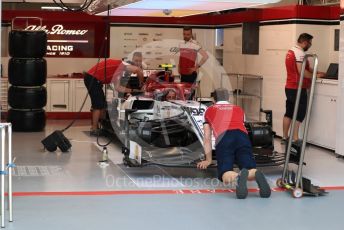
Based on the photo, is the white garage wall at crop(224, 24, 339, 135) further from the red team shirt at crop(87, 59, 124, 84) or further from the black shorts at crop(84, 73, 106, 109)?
the black shorts at crop(84, 73, 106, 109)

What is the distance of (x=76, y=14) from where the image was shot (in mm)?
15102

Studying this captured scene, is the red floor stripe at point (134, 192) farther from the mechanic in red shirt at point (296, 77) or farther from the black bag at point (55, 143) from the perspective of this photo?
the mechanic in red shirt at point (296, 77)

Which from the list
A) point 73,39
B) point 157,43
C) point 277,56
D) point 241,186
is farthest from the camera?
point 157,43

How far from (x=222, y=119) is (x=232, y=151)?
392 mm

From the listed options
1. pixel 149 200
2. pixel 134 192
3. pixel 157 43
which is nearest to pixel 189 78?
pixel 157 43

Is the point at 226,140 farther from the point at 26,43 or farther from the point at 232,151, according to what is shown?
the point at 26,43

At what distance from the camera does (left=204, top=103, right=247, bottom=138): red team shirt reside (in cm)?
737

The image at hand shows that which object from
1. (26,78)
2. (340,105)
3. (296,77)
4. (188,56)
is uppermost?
(188,56)

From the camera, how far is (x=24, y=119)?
12562 mm

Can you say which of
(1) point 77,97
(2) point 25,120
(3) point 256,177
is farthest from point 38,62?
(3) point 256,177

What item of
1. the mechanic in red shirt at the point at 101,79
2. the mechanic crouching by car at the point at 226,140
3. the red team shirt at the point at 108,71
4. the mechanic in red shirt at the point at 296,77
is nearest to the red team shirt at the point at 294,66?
the mechanic in red shirt at the point at 296,77

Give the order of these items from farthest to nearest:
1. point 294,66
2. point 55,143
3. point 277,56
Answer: point 277,56
point 294,66
point 55,143

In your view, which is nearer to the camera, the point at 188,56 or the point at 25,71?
the point at 25,71

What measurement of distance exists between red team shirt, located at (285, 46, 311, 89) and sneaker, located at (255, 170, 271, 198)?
410 cm
